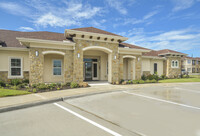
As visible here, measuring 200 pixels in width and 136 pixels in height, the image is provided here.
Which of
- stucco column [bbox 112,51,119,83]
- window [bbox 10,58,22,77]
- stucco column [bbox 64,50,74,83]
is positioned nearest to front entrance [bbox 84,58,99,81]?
stucco column [bbox 112,51,119,83]

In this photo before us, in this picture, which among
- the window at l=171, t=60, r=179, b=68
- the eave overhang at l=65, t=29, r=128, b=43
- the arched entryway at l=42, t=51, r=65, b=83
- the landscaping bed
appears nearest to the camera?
the landscaping bed

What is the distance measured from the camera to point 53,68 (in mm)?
13281

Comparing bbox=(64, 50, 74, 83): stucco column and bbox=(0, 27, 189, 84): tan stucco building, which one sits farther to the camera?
bbox=(64, 50, 74, 83): stucco column

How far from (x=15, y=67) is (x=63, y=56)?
4.93 m

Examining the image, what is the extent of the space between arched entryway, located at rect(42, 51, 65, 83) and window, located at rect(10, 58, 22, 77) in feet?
8.06

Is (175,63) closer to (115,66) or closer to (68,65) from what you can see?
(115,66)

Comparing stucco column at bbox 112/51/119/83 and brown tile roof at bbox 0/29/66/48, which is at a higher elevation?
brown tile roof at bbox 0/29/66/48

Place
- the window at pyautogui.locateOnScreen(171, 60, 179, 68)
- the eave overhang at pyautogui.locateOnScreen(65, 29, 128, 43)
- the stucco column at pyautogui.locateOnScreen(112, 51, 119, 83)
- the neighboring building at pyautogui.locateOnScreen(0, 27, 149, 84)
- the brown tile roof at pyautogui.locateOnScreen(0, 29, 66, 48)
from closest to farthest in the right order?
the neighboring building at pyautogui.locateOnScreen(0, 27, 149, 84)
the eave overhang at pyautogui.locateOnScreen(65, 29, 128, 43)
the brown tile roof at pyautogui.locateOnScreen(0, 29, 66, 48)
the stucco column at pyautogui.locateOnScreen(112, 51, 119, 83)
the window at pyautogui.locateOnScreen(171, 60, 179, 68)

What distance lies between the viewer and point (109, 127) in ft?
12.2

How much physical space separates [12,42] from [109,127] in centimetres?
1444

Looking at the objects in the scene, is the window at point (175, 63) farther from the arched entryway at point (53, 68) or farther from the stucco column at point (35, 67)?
the stucco column at point (35, 67)

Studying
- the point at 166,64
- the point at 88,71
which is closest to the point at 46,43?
the point at 88,71

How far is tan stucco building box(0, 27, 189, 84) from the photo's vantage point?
10.8 meters

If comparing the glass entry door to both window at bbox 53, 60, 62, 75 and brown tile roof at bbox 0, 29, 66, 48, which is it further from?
brown tile roof at bbox 0, 29, 66, 48
